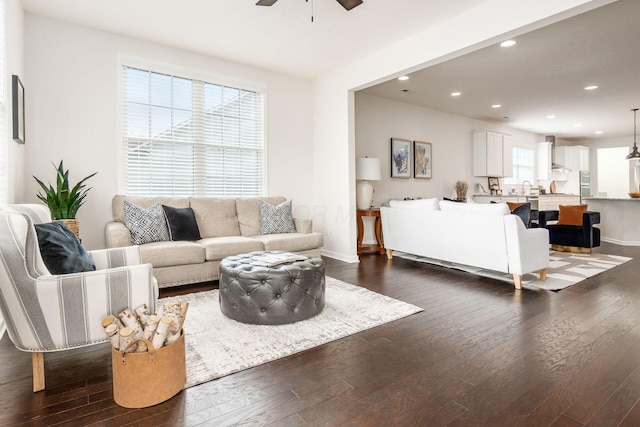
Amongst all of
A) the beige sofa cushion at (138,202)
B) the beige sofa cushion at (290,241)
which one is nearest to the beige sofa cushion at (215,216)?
the beige sofa cushion at (138,202)

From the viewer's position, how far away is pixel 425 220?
4.64m

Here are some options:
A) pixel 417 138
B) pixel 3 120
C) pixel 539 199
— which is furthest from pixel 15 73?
pixel 539 199

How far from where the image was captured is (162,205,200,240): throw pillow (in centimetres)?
396

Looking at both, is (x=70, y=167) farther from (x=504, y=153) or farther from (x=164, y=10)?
(x=504, y=153)

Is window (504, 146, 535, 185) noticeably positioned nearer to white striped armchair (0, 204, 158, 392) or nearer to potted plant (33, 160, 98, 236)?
potted plant (33, 160, 98, 236)

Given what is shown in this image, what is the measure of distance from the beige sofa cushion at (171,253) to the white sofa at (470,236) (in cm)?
279

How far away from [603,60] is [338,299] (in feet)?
15.4

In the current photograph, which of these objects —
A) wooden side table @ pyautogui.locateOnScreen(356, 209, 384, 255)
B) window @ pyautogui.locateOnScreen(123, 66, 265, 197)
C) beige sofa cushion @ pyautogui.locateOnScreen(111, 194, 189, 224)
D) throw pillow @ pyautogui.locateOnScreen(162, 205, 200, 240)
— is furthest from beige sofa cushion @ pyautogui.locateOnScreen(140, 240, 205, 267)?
wooden side table @ pyautogui.locateOnScreen(356, 209, 384, 255)

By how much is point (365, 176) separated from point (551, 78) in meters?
3.14

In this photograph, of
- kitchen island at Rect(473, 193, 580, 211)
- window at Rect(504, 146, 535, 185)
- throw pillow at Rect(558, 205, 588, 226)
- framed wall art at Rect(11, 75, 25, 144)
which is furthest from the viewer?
window at Rect(504, 146, 535, 185)

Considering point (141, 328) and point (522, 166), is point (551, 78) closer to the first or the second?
point (522, 166)

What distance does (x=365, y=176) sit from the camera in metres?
5.62

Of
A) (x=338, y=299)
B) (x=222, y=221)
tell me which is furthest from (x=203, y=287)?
(x=338, y=299)

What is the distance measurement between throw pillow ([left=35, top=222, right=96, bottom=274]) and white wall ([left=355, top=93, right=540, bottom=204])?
470cm
